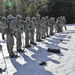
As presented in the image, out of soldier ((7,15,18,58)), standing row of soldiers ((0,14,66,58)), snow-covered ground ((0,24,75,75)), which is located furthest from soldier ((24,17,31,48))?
soldier ((7,15,18,58))

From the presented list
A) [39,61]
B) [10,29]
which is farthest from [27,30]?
[39,61]

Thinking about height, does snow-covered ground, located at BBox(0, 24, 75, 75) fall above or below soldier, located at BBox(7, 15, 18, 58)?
below

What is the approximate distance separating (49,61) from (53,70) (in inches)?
→ 68.1

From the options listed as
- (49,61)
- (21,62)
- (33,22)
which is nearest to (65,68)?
(49,61)

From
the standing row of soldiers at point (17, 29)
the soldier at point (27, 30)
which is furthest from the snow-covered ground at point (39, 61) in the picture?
the soldier at point (27, 30)

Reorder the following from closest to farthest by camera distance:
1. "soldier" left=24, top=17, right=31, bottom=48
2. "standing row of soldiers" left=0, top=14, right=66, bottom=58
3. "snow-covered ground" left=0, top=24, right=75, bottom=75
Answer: "snow-covered ground" left=0, top=24, right=75, bottom=75 < "standing row of soldiers" left=0, top=14, right=66, bottom=58 < "soldier" left=24, top=17, right=31, bottom=48

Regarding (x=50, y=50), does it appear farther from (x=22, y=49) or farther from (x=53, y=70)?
(x=53, y=70)

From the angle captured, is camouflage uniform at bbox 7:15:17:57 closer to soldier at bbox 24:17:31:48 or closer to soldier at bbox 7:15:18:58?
soldier at bbox 7:15:18:58

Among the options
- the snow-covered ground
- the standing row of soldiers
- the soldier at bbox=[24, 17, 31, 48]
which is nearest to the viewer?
the snow-covered ground

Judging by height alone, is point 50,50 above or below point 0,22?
below

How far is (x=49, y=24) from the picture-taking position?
24.0 m

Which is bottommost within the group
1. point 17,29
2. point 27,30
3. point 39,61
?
point 39,61

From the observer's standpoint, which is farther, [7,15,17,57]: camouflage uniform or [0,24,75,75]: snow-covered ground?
[7,15,17,57]: camouflage uniform

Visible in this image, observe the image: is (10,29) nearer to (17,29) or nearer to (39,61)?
(17,29)
